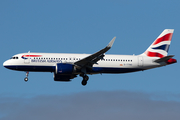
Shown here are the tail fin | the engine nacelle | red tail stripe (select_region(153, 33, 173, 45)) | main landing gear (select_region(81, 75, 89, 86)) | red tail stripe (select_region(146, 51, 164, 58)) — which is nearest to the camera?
the engine nacelle

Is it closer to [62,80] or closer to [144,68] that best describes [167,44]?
[144,68]

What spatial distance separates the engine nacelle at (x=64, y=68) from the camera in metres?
51.1

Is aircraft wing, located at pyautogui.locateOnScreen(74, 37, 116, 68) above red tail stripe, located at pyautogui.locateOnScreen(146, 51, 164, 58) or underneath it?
underneath

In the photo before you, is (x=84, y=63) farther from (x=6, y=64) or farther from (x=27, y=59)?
(x=6, y=64)

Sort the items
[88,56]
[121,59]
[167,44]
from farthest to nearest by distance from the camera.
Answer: [167,44] < [121,59] < [88,56]

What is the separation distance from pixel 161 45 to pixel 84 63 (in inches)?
513

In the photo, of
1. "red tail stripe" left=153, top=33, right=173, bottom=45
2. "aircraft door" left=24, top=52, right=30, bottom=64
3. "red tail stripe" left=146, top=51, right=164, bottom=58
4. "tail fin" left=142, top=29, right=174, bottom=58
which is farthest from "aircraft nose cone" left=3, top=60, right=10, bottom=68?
"red tail stripe" left=153, top=33, right=173, bottom=45

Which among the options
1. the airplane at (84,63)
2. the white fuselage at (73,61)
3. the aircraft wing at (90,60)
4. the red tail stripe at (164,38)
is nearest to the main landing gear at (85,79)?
the airplane at (84,63)

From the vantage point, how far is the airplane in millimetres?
51531

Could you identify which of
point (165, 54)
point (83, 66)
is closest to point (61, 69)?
point (83, 66)

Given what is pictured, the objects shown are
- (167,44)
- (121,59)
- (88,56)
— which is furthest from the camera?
(167,44)

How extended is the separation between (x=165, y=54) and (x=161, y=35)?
10.8 feet

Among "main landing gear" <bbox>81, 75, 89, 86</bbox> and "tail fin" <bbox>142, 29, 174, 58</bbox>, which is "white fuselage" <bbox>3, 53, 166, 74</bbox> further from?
"tail fin" <bbox>142, 29, 174, 58</bbox>

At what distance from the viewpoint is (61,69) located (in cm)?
5112
